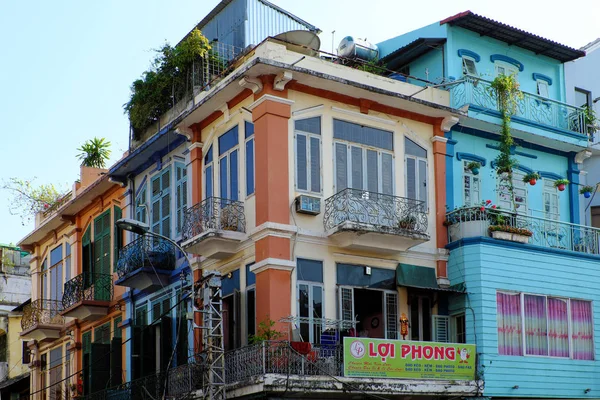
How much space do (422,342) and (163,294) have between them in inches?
306

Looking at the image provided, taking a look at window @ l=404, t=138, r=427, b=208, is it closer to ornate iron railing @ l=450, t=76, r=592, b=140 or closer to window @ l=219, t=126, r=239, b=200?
ornate iron railing @ l=450, t=76, r=592, b=140

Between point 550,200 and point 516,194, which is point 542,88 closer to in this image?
point 550,200

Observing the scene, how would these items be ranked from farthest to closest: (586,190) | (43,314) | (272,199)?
(43,314) → (586,190) → (272,199)

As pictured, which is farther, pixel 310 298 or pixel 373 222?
pixel 373 222

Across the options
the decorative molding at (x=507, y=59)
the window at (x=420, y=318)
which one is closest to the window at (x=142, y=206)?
the window at (x=420, y=318)

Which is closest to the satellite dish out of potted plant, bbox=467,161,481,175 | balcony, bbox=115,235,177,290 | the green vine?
the green vine

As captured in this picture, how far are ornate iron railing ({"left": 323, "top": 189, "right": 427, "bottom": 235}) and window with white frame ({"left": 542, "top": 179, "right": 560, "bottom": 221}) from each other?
14.7 ft

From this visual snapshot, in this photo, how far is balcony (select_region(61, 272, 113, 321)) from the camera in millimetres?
30188

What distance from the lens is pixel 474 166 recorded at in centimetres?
2575

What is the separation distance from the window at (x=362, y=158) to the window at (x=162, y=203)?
5569 millimetres

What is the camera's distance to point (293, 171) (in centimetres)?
2317

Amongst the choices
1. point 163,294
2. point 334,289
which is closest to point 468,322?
point 334,289

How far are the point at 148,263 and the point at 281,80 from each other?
257 inches

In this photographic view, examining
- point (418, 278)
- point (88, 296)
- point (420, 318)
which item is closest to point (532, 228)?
point (418, 278)
